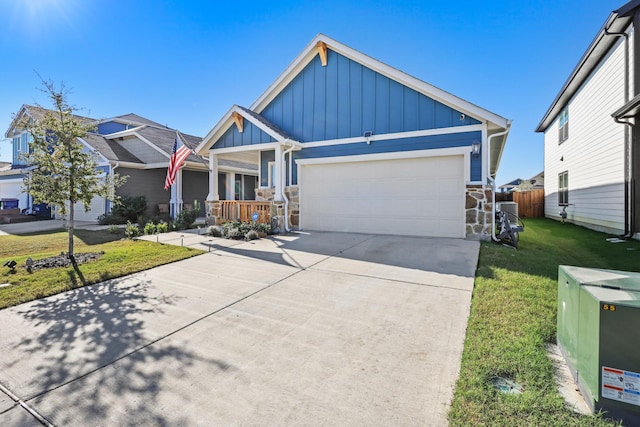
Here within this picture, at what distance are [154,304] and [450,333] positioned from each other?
3.64m

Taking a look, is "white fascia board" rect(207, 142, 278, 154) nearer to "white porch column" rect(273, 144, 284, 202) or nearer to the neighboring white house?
"white porch column" rect(273, 144, 284, 202)

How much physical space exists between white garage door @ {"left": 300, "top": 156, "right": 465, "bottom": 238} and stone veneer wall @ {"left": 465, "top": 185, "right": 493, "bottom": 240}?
0.19 metres

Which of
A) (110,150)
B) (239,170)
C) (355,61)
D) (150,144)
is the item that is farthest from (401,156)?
(110,150)

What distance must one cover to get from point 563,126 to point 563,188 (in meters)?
3.22

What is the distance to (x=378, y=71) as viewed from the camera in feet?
31.2

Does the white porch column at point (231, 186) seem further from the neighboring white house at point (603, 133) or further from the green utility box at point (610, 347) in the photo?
the green utility box at point (610, 347)

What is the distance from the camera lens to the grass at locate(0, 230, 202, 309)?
4.54 meters

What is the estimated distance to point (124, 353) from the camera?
9.11 ft

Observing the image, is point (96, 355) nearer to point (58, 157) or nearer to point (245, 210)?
point (58, 157)

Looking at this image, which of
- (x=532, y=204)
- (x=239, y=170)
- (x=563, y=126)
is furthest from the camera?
(x=532, y=204)

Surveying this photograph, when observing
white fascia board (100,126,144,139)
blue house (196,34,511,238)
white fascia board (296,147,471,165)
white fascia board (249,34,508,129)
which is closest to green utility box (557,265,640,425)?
blue house (196,34,511,238)

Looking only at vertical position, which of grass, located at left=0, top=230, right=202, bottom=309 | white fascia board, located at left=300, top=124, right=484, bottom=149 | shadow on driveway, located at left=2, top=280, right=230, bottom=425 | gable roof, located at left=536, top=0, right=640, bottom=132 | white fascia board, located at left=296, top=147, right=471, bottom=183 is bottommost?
shadow on driveway, located at left=2, top=280, right=230, bottom=425

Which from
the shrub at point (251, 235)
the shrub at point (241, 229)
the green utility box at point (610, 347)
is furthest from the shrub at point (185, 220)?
the green utility box at point (610, 347)

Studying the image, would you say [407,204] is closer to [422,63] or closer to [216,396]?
[422,63]
